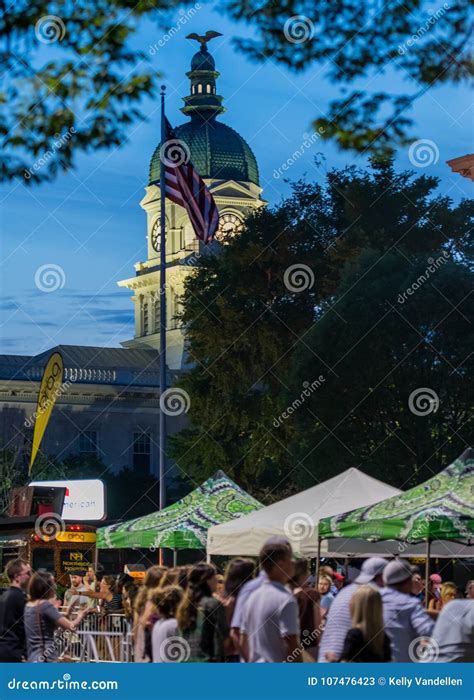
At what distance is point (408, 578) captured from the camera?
11117 millimetres

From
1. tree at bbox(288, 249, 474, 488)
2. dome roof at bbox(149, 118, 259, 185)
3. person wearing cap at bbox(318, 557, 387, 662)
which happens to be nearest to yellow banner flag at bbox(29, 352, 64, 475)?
tree at bbox(288, 249, 474, 488)

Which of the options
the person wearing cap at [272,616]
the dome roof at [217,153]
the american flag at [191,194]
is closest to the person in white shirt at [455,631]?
the person wearing cap at [272,616]

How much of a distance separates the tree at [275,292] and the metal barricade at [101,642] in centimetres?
2430

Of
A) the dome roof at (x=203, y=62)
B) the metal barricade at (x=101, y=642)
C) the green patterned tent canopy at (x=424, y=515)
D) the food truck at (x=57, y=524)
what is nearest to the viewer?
the green patterned tent canopy at (x=424, y=515)

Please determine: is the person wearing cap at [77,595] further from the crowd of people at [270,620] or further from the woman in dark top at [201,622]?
the woman in dark top at [201,622]

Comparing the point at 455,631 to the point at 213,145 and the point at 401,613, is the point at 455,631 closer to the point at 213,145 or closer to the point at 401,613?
the point at 401,613

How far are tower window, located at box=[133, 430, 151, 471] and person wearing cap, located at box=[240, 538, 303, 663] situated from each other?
300 ft

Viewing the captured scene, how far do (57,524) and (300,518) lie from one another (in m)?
15.3

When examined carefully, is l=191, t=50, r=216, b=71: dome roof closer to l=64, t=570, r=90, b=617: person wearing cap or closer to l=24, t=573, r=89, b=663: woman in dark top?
l=64, t=570, r=90, b=617: person wearing cap

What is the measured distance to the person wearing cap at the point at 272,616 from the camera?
1052 centimetres

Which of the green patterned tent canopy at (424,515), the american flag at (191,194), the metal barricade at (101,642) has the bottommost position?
the metal barricade at (101,642)

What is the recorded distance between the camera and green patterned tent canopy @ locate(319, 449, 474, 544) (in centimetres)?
1680

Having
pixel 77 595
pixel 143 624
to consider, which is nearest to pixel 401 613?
pixel 143 624

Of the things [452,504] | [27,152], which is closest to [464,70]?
[27,152]
